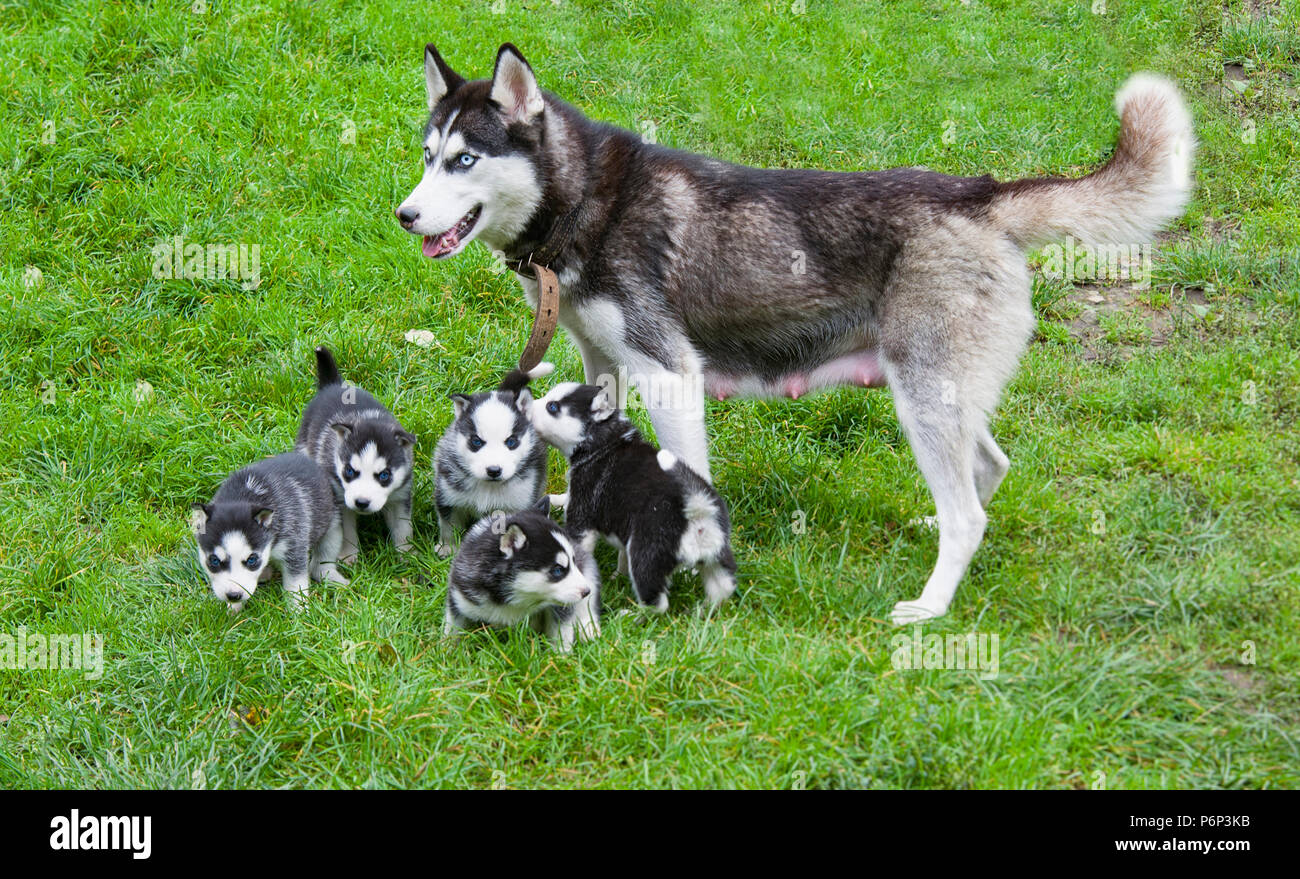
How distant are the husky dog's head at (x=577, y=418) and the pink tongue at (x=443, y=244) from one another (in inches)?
31.1

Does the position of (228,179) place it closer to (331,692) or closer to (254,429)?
(254,429)

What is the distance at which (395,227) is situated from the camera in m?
7.53

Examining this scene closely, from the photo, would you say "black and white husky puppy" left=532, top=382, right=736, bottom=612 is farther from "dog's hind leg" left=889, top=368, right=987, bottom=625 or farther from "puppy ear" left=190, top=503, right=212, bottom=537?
"puppy ear" left=190, top=503, right=212, bottom=537

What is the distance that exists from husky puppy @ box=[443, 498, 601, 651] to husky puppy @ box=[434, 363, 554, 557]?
0.39 meters

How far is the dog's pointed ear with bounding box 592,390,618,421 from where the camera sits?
5199 mm

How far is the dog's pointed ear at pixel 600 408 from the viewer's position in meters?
5.20

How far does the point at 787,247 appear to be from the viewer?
524 cm

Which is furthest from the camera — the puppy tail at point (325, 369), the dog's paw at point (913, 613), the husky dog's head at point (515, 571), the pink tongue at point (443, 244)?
the puppy tail at point (325, 369)

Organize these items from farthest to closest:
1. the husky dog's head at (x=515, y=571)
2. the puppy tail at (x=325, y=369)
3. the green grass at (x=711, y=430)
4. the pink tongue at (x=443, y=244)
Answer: the puppy tail at (x=325, y=369) → the pink tongue at (x=443, y=244) → the husky dog's head at (x=515, y=571) → the green grass at (x=711, y=430)

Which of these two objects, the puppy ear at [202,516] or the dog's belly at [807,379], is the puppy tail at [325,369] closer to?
the puppy ear at [202,516]

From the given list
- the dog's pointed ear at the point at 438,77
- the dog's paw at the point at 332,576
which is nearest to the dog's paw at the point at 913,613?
the dog's paw at the point at 332,576

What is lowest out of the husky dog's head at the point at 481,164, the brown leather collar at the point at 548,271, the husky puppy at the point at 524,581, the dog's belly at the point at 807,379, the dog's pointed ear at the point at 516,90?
the husky puppy at the point at 524,581

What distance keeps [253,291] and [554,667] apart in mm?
3799

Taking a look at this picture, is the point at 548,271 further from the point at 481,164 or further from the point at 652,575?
the point at 652,575
